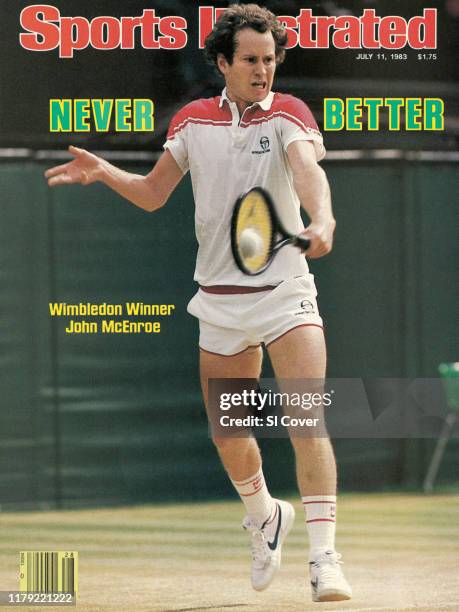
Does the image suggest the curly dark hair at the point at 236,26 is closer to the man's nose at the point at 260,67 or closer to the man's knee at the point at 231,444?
the man's nose at the point at 260,67

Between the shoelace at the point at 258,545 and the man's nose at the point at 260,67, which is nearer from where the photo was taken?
the man's nose at the point at 260,67

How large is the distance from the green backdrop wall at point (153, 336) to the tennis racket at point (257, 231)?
11.3 inches

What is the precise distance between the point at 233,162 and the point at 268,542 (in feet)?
4.58

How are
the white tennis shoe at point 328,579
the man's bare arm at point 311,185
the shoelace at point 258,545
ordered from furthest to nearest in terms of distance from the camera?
the shoelace at point 258,545 → the white tennis shoe at point 328,579 → the man's bare arm at point 311,185

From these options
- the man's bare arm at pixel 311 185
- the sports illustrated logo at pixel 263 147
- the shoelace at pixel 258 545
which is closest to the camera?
the man's bare arm at pixel 311 185

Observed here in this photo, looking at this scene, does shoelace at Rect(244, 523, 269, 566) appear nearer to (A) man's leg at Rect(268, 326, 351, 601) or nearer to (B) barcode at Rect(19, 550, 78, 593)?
(A) man's leg at Rect(268, 326, 351, 601)

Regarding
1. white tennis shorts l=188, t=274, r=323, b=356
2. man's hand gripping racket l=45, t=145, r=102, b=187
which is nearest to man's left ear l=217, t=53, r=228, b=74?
man's hand gripping racket l=45, t=145, r=102, b=187

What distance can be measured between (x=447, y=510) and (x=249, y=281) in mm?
1169

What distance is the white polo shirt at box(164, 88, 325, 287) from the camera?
529 centimetres

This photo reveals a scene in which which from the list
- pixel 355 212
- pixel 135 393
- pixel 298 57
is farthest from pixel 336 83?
pixel 135 393

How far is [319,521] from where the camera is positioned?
5.27m

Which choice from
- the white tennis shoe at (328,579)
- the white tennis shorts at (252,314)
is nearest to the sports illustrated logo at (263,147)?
the white tennis shorts at (252,314)

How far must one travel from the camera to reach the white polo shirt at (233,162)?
5.29 m

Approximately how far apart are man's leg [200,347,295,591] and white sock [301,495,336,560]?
1.01ft
